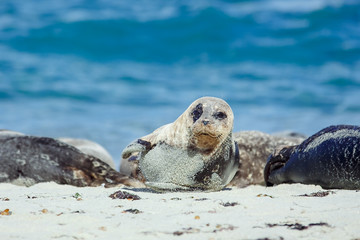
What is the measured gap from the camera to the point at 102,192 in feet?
18.1

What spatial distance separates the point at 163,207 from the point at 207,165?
1030 mm

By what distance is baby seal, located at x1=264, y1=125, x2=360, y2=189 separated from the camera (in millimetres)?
5504

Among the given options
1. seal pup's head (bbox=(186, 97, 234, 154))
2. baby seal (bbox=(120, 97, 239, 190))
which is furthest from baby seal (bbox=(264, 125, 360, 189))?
seal pup's head (bbox=(186, 97, 234, 154))

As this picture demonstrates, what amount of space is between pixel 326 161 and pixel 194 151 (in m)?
1.39

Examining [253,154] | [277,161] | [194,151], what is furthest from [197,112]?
[253,154]

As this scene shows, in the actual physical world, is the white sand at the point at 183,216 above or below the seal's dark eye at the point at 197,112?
below

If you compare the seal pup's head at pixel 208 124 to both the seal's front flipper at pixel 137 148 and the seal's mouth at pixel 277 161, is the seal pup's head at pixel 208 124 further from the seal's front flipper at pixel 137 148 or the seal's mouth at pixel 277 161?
the seal's mouth at pixel 277 161

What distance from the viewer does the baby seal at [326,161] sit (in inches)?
217

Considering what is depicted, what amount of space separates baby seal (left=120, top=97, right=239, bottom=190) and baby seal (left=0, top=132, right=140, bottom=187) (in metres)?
1.32

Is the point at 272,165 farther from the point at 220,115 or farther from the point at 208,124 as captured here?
the point at 208,124

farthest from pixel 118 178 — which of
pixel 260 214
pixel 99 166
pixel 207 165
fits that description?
pixel 260 214

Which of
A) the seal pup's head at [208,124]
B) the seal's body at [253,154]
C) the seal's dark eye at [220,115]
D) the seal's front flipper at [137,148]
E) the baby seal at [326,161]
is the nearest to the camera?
the seal pup's head at [208,124]

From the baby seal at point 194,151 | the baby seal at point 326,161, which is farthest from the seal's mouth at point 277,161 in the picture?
the baby seal at point 194,151

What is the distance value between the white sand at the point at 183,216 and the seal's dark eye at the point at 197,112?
0.70m
